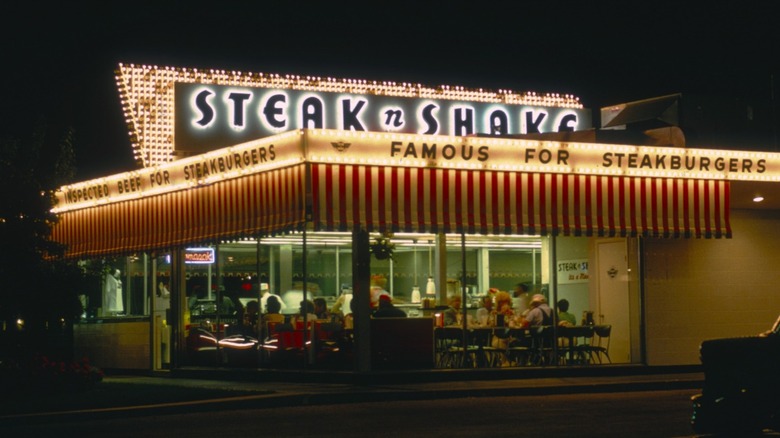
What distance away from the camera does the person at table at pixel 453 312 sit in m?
24.0

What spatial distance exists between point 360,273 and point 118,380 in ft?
21.8

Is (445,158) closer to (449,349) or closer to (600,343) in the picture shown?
(449,349)

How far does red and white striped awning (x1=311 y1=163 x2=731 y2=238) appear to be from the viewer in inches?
801

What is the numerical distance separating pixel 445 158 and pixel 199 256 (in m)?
7.35

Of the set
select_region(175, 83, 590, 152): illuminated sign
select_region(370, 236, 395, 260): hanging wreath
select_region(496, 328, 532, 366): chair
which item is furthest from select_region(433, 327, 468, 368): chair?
select_region(175, 83, 590, 152): illuminated sign

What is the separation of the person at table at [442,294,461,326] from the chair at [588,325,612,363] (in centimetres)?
271

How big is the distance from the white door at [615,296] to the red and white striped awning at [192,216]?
25.4 ft

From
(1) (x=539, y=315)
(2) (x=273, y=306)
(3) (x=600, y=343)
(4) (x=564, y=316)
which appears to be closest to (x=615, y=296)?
(3) (x=600, y=343)

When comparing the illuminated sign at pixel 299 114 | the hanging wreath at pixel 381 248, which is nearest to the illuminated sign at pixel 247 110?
the illuminated sign at pixel 299 114

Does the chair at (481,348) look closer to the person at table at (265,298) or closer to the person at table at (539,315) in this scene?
the person at table at (539,315)

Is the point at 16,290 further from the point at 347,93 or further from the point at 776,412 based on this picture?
the point at 776,412

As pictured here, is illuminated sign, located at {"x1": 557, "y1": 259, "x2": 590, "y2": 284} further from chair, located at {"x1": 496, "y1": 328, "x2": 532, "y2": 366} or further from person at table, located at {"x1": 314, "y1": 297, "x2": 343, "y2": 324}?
person at table, located at {"x1": 314, "y1": 297, "x2": 343, "y2": 324}

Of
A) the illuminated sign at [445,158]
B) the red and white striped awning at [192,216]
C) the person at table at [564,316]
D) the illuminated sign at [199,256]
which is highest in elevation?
the illuminated sign at [445,158]

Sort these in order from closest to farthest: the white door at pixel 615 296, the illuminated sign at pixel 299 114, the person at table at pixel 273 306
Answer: the white door at pixel 615 296, the person at table at pixel 273 306, the illuminated sign at pixel 299 114
